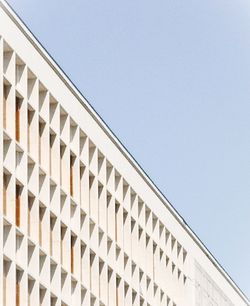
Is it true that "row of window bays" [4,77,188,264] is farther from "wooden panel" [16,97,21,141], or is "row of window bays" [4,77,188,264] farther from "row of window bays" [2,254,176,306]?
"row of window bays" [2,254,176,306]

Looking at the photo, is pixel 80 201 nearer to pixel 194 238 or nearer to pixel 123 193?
pixel 123 193

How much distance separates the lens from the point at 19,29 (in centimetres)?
6812

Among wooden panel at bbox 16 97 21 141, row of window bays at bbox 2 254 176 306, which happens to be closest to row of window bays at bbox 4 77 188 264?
wooden panel at bbox 16 97 21 141

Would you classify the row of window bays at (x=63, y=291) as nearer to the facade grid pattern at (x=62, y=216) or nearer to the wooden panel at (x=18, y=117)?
the facade grid pattern at (x=62, y=216)

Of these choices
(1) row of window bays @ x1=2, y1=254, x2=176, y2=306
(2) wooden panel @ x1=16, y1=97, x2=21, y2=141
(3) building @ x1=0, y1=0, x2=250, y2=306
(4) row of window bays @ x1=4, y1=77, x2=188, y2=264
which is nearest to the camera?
(1) row of window bays @ x1=2, y1=254, x2=176, y2=306

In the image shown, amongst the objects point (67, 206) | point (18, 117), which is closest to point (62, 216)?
point (67, 206)

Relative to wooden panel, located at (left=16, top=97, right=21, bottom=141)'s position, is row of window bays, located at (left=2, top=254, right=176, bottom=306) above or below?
below

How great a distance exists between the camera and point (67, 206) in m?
73.2

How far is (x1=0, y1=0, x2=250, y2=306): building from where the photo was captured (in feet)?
219

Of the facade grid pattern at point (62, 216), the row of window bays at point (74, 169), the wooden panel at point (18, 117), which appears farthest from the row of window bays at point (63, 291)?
the wooden panel at point (18, 117)

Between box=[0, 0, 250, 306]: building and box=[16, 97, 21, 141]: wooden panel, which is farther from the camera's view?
box=[16, 97, 21, 141]: wooden panel

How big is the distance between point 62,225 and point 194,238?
966 inches

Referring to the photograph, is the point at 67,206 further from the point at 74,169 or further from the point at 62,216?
the point at 74,169

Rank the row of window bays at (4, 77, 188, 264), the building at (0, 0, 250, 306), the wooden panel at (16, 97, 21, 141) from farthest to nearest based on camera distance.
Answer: the row of window bays at (4, 77, 188, 264) → the wooden panel at (16, 97, 21, 141) → the building at (0, 0, 250, 306)
